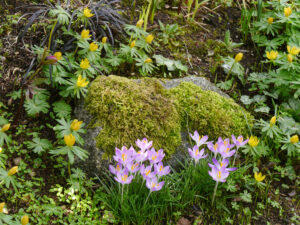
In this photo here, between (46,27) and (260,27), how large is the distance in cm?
246

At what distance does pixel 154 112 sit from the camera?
303cm

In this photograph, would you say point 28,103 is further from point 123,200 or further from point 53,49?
point 123,200

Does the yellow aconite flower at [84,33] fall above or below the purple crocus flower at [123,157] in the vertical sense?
above

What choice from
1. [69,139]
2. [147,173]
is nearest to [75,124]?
[69,139]

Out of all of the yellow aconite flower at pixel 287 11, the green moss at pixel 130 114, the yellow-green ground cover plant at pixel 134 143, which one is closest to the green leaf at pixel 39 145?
the yellow-green ground cover plant at pixel 134 143

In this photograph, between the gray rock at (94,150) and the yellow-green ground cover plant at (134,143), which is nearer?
the yellow-green ground cover plant at (134,143)

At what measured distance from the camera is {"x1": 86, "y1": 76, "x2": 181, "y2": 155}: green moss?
287 cm

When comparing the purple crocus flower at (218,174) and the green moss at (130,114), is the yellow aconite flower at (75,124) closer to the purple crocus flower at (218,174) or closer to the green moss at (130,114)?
the green moss at (130,114)

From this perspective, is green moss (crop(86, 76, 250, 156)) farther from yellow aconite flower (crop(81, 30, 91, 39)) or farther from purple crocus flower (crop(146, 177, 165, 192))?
purple crocus flower (crop(146, 177, 165, 192))

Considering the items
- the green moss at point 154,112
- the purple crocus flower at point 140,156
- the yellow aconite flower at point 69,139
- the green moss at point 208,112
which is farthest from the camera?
the green moss at point 208,112

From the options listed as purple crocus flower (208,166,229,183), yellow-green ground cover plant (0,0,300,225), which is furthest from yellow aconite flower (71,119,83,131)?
purple crocus flower (208,166,229,183)

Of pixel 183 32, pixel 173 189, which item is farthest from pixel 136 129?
pixel 183 32

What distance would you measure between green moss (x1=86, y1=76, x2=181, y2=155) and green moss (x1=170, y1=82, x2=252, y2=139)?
14cm

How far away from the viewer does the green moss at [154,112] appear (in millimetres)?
2896
